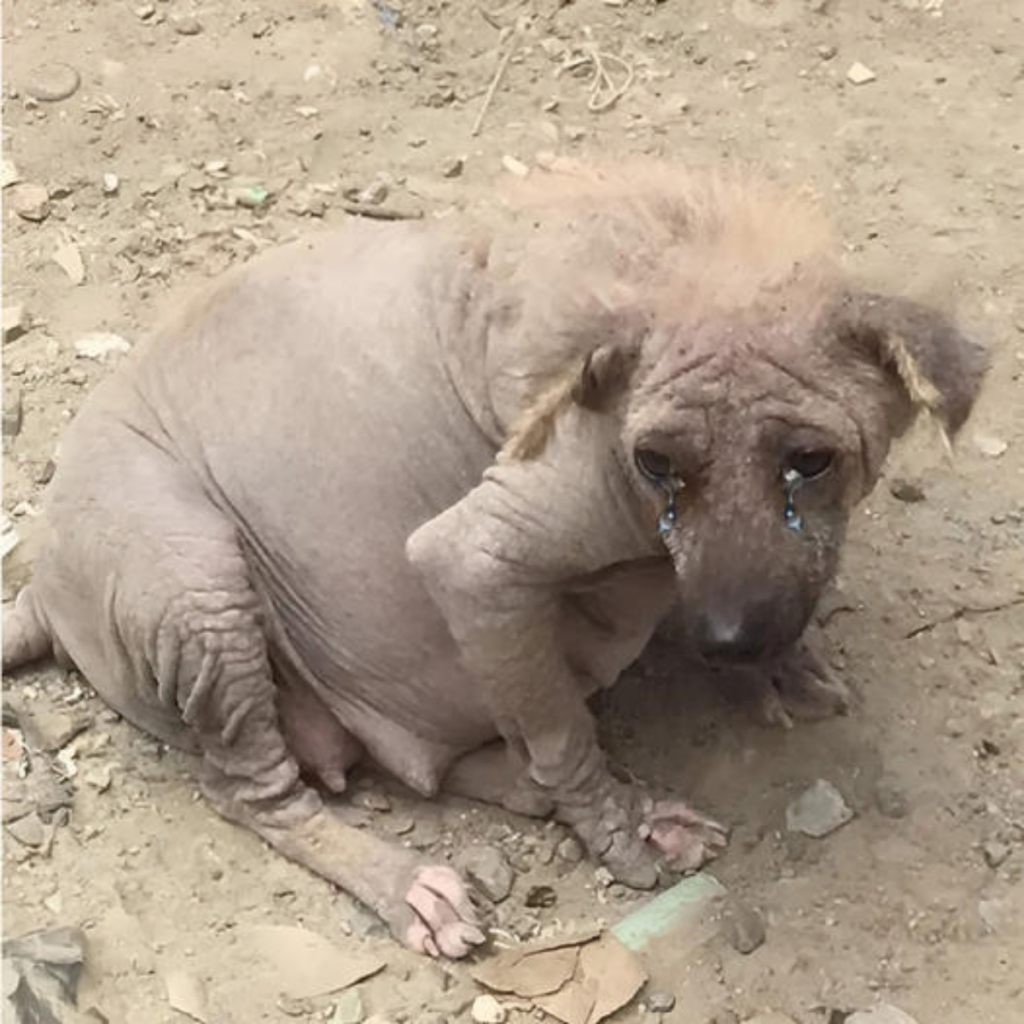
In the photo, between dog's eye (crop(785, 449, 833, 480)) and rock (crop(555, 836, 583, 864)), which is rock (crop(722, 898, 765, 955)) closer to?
rock (crop(555, 836, 583, 864))

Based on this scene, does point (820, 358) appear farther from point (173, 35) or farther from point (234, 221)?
point (173, 35)

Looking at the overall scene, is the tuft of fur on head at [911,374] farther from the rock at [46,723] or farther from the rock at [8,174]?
the rock at [8,174]

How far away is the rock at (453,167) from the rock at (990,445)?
133cm

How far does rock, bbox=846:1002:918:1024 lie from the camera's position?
3062 millimetres

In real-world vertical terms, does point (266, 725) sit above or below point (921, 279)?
below

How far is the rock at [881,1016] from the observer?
10.0 ft

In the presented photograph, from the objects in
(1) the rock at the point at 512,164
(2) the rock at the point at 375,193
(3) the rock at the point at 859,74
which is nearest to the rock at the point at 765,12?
(3) the rock at the point at 859,74

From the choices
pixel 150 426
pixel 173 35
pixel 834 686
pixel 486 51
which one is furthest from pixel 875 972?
pixel 173 35

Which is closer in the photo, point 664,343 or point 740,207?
point 664,343

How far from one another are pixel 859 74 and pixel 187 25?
5.36ft

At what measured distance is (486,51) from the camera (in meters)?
4.86

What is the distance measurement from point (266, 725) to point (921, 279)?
1.29 metres

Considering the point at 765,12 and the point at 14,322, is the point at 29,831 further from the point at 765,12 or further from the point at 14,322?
the point at 765,12

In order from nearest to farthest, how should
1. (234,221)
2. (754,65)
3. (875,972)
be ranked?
(875,972)
(234,221)
(754,65)
